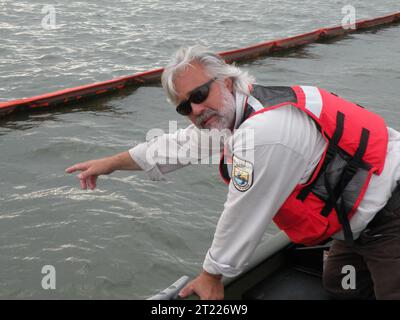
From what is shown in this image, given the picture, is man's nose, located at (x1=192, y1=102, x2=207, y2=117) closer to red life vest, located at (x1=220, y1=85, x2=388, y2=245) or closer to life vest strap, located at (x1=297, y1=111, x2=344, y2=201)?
red life vest, located at (x1=220, y1=85, x2=388, y2=245)

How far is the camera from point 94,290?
500 cm

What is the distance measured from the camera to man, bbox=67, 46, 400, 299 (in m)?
2.42

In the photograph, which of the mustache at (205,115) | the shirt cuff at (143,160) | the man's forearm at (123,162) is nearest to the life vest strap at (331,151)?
the mustache at (205,115)

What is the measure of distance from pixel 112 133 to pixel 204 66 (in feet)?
18.5

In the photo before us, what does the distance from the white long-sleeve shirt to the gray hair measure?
8 cm

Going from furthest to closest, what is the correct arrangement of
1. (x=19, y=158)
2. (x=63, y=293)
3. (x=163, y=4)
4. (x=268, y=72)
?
(x=163, y=4), (x=268, y=72), (x=19, y=158), (x=63, y=293)

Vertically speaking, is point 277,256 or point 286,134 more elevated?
point 286,134

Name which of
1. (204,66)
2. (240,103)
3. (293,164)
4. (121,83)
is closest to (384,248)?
(293,164)

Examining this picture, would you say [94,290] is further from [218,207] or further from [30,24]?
[30,24]

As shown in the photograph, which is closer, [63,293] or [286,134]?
[286,134]

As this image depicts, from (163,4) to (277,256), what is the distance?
1478 centimetres

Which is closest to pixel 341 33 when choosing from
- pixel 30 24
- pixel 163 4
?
pixel 163 4

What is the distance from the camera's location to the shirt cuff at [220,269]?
8.54 ft

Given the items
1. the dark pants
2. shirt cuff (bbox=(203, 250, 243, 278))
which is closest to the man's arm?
shirt cuff (bbox=(203, 250, 243, 278))
